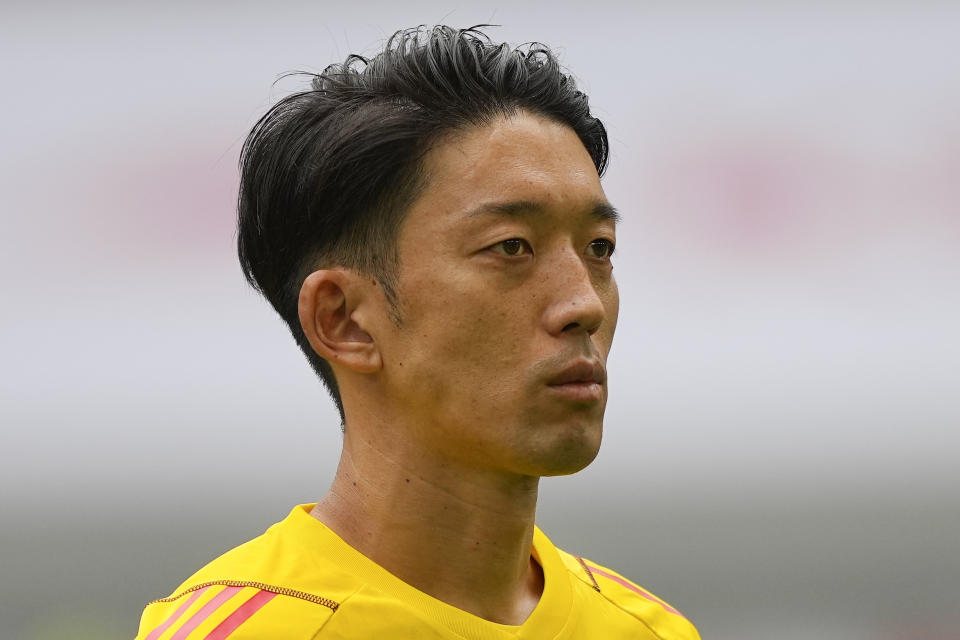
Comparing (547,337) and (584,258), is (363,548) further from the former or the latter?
(584,258)

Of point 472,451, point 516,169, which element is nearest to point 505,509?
point 472,451

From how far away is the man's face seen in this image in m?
2.22

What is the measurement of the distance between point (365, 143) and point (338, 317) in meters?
0.36

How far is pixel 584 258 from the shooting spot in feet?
7.89

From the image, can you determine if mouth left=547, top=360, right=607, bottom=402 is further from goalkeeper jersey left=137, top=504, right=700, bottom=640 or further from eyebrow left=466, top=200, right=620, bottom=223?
goalkeeper jersey left=137, top=504, right=700, bottom=640

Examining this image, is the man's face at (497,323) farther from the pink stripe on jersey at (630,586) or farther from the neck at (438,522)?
the pink stripe on jersey at (630,586)

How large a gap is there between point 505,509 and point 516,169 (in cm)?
69

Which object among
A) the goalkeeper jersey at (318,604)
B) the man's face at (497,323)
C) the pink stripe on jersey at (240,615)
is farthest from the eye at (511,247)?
the pink stripe on jersey at (240,615)

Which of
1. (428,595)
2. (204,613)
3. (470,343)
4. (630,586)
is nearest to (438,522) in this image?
(428,595)

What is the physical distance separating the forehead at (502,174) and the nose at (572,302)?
136mm

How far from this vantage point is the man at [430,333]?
2236 millimetres

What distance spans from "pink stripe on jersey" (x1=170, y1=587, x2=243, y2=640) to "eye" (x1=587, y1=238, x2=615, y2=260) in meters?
0.99

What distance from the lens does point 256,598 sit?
2273mm

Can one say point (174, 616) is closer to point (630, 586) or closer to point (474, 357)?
point (474, 357)
